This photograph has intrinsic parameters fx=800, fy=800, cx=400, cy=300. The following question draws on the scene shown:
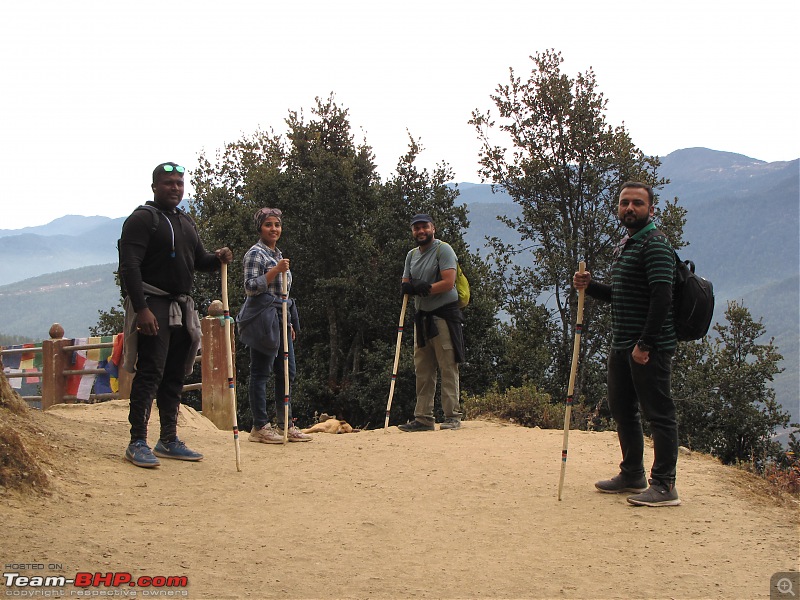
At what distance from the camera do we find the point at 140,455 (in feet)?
20.3

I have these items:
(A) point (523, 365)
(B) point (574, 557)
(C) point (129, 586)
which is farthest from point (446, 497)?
(A) point (523, 365)

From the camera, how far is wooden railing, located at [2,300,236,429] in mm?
10797

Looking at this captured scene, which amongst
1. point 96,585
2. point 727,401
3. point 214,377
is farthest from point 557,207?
point 96,585

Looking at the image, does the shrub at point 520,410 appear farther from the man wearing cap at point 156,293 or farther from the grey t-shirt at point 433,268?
the man wearing cap at point 156,293

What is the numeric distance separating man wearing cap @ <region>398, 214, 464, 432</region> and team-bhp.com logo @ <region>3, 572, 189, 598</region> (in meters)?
4.79

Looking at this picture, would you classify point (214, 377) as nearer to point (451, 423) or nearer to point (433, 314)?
point (451, 423)

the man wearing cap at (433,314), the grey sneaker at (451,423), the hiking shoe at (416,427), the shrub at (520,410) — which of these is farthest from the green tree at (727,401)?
the man wearing cap at (433,314)

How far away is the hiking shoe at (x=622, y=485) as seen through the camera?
588cm

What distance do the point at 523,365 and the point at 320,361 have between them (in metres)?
7.92

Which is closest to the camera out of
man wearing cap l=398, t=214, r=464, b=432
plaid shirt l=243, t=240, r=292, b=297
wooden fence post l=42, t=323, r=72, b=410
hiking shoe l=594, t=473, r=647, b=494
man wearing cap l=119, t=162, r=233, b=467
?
hiking shoe l=594, t=473, r=647, b=494

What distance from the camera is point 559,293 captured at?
22.3m

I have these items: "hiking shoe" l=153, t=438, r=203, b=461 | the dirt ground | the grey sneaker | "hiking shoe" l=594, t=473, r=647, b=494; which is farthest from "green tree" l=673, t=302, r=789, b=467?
"hiking shoe" l=153, t=438, r=203, b=461

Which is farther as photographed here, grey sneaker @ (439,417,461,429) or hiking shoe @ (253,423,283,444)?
grey sneaker @ (439,417,461,429)

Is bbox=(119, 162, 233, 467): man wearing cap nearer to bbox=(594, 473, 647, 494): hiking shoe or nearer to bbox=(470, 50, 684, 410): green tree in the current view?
bbox=(594, 473, 647, 494): hiking shoe
